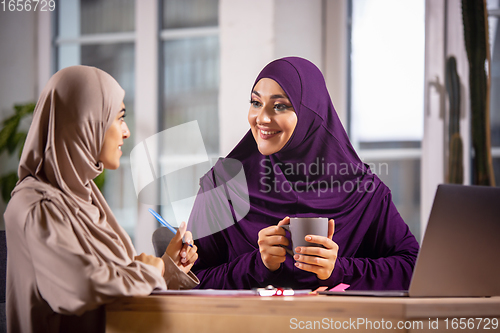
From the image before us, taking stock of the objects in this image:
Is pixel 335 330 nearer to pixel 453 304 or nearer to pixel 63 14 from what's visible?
pixel 453 304

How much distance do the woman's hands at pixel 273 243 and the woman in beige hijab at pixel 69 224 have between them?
0.28 metres

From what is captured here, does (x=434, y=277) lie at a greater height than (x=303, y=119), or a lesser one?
lesser

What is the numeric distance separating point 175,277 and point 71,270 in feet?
1.25

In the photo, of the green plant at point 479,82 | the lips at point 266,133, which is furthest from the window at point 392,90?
the lips at point 266,133

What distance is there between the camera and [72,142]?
102cm

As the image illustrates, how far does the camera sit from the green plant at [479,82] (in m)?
1.95

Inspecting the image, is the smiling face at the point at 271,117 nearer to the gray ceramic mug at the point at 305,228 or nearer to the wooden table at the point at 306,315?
the gray ceramic mug at the point at 305,228

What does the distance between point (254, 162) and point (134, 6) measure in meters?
1.33

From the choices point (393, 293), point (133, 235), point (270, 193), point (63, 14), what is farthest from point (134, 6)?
point (393, 293)

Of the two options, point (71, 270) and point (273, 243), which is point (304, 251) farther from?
point (71, 270)

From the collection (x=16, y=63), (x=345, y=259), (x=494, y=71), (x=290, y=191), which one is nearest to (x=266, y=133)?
(x=290, y=191)

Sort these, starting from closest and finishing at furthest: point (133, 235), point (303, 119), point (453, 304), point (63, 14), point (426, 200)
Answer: point (453, 304)
point (303, 119)
point (426, 200)
point (133, 235)
point (63, 14)

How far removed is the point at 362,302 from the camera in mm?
744

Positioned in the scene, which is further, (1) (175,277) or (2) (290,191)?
(2) (290,191)
